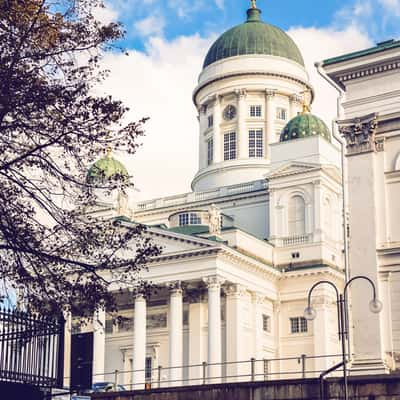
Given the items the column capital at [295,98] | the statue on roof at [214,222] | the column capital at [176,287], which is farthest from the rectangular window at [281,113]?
the column capital at [176,287]

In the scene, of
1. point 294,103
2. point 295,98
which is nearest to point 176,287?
point 294,103

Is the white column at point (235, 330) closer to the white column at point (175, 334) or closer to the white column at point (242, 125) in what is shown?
the white column at point (175, 334)

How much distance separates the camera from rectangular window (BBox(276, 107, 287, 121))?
259 ft

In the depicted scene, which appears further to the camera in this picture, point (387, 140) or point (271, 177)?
point (271, 177)

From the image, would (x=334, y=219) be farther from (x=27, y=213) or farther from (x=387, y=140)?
(x=27, y=213)

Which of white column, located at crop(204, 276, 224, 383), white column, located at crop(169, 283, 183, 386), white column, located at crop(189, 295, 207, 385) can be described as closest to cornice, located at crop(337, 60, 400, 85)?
white column, located at crop(204, 276, 224, 383)

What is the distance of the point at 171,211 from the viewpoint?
7156 cm

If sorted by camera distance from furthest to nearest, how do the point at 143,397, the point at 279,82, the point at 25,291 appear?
the point at 279,82 < the point at 143,397 < the point at 25,291

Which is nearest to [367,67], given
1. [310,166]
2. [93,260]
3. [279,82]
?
[93,260]

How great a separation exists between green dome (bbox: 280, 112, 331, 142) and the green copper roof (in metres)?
34.5

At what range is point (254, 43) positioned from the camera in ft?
264

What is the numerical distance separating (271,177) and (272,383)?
134 ft

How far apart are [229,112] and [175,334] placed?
26.9 m

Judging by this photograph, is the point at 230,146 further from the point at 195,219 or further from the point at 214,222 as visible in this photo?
the point at 214,222
